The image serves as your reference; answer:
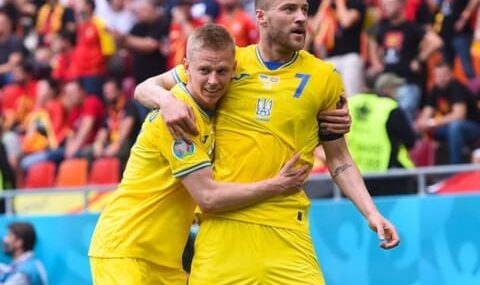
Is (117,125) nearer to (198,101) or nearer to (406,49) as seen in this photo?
(406,49)

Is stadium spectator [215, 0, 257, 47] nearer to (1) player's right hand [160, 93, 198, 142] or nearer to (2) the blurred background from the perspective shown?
(2) the blurred background

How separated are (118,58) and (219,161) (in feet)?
30.1

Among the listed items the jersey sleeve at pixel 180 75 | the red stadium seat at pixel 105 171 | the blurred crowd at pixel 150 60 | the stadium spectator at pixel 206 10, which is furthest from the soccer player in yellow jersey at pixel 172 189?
the stadium spectator at pixel 206 10

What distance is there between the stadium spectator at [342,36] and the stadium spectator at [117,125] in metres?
2.15

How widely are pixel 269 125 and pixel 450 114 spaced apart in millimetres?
6373

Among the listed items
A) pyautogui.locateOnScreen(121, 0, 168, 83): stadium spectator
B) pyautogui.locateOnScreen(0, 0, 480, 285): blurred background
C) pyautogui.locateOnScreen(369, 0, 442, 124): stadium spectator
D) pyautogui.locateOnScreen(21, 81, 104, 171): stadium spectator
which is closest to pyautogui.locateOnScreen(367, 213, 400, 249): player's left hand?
pyautogui.locateOnScreen(0, 0, 480, 285): blurred background

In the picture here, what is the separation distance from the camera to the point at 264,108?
7.01 metres

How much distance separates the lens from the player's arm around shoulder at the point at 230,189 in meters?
6.88

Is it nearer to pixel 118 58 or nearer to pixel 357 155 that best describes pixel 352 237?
pixel 357 155

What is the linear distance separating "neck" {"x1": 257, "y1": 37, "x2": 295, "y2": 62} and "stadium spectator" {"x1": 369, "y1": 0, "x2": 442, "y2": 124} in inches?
256

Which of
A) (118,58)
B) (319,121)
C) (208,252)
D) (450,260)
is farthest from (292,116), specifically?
(118,58)

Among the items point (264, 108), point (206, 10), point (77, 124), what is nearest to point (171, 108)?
point (264, 108)

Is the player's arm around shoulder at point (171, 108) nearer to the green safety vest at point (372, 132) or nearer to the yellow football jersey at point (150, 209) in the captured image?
the yellow football jersey at point (150, 209)

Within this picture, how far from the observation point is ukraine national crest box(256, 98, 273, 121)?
23.0 feet
